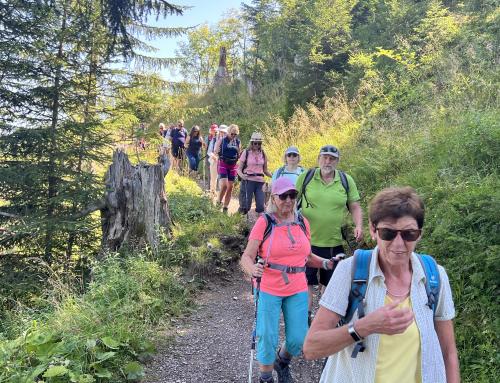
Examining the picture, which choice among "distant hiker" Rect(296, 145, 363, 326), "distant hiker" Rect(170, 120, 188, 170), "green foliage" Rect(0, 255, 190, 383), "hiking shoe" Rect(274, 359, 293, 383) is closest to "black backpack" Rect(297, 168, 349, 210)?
"distant hiker" Rect(296, 145, 363, 326)

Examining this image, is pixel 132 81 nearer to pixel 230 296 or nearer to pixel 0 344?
pixel 230 296

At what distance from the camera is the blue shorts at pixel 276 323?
3.26 m

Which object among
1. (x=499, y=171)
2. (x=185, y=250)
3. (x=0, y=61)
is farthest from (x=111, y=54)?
(x=499, y=171)

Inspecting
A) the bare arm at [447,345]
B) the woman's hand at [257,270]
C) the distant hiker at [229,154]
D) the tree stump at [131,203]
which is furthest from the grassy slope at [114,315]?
the bare arm at [447,345]

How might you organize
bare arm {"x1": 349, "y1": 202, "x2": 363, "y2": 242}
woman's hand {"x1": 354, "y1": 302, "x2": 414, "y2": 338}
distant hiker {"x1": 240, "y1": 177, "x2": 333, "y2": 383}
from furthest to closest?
bare arm {"x1": 349, "y1": 202, "x2": 363, "y2": 242}, distant hiker {"x1": 240, "y1": 177, "x2": 333, "y2": 383}, woman's hand {"x1": 354, "y1": 302, "x2": 414, "y2": 338}

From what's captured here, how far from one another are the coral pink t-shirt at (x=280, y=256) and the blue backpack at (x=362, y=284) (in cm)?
153

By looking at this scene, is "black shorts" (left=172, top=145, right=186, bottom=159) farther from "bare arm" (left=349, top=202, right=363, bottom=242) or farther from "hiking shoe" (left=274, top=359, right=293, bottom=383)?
"hiking shoe" (left=274, top=359, right=293, bottom=383)

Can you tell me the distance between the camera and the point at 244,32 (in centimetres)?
3806

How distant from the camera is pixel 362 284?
167 centimetres

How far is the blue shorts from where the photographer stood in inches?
128

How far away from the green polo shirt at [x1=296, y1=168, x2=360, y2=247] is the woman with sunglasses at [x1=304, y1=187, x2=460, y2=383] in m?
2.28

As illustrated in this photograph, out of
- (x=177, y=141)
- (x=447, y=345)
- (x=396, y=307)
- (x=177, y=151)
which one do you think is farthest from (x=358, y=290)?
(x=177, y=151)

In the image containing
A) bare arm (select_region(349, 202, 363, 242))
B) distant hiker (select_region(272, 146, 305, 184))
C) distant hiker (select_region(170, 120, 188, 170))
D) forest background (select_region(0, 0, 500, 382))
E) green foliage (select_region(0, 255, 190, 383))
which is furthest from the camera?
distant hiker (select_region(170, 120, 188, 170))

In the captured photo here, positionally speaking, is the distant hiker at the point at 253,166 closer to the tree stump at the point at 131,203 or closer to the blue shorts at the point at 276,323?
the tree stump at the point at 131,203
